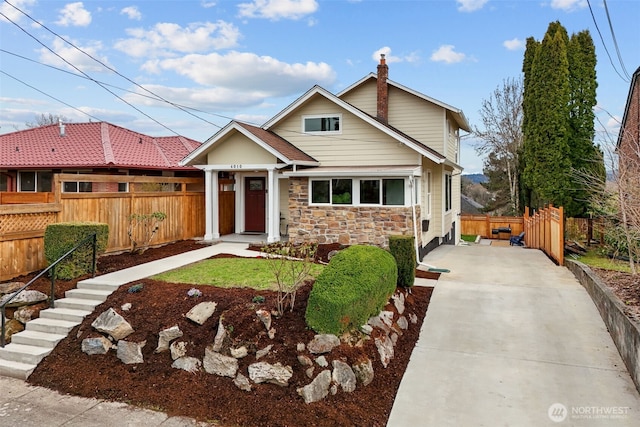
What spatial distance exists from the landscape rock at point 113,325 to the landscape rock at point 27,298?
1749 mm

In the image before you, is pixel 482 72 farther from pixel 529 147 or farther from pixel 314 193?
pixel 314 193

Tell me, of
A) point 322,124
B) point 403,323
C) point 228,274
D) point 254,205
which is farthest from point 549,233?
point 228,274

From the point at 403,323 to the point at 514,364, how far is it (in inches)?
73.2

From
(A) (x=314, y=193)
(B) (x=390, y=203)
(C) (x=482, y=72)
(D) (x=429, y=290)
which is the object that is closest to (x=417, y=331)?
(D) (x=429, y=290)

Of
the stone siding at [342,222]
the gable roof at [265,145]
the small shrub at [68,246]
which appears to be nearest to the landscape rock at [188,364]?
the small shrub at [68,246]

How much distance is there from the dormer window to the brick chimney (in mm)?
2604

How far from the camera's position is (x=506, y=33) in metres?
14.0

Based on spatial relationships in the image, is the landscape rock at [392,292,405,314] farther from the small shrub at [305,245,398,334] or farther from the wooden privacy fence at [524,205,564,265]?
the wooden privacy fence at [524,205,564,265]

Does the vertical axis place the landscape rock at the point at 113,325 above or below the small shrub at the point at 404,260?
below

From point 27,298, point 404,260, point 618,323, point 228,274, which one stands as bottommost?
point 618,323

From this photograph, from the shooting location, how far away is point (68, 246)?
875 cm

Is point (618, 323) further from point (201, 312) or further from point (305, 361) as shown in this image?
point (201, 312)

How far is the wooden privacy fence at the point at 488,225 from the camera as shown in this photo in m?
26.6

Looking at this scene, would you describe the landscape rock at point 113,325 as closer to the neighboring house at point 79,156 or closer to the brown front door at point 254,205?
the brown front door at point 254,205
